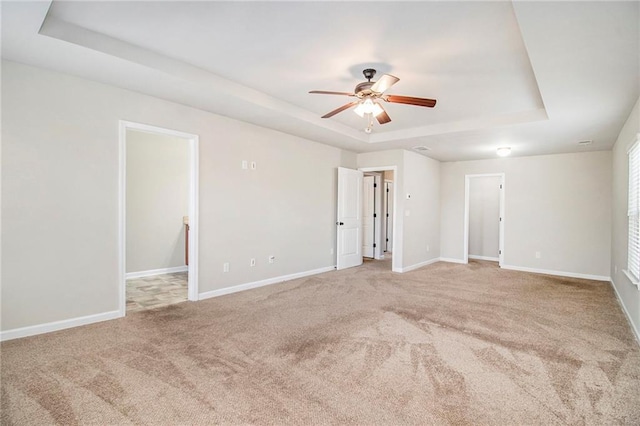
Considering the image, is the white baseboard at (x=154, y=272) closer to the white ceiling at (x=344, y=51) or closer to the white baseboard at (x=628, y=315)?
the white ceiling at (x=344, y=51)

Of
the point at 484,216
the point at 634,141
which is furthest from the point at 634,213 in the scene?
the point at 484,216

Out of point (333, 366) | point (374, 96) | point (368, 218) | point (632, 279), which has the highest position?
point (374, 96)

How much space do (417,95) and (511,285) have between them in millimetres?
3620

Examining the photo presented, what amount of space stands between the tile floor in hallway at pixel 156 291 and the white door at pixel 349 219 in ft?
9.53

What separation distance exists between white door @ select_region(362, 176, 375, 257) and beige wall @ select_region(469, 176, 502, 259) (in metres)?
2.51

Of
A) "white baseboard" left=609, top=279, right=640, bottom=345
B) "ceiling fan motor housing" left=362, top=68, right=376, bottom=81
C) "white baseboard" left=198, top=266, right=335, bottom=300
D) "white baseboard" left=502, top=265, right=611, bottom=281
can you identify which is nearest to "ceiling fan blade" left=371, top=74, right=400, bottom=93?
"ceiling fan motor housing" left=362, top=68, right=376, bottom=81

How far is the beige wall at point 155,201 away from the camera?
5539mm

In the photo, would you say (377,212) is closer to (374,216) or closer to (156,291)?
(374,216)

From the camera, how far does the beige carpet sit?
77.9 inches

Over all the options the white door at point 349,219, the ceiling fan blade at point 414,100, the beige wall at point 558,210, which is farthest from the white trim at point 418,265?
the ceiling fan blade at point 414,100

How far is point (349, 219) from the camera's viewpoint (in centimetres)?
657

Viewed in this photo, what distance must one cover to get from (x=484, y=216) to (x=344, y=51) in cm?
682

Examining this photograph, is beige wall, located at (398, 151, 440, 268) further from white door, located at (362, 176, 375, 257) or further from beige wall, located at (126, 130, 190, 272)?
beige wall, located at (126, 130, 190, 272)

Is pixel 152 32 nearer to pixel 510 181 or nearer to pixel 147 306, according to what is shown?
pixel 147 306
